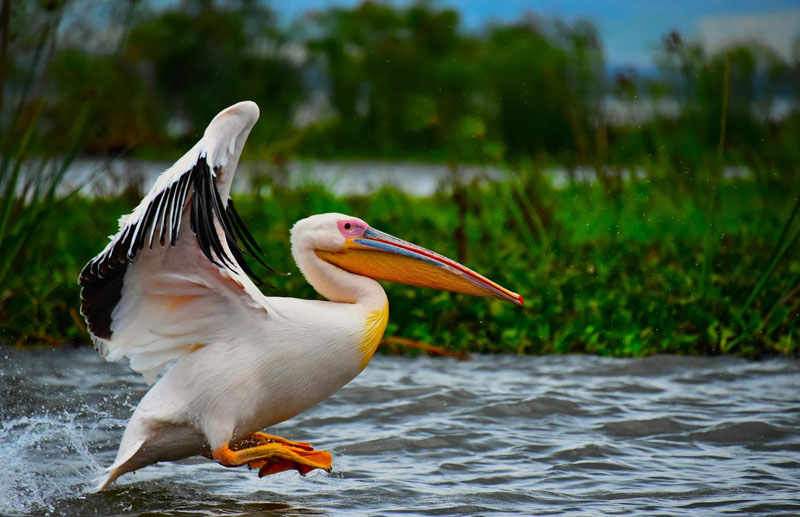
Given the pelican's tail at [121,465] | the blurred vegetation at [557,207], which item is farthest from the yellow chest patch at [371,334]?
the blurred vegetation at [557,207]

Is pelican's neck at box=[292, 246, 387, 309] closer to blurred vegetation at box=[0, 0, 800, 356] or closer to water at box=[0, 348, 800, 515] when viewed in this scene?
water at box=[0, 348, 800, 515]

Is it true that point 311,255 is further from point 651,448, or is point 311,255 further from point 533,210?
point 533,210

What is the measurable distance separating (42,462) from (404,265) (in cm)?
172

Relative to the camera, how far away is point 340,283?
13.4 feet

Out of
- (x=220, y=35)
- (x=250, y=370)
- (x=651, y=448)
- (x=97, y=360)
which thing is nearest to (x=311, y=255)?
(x=250, y=370)

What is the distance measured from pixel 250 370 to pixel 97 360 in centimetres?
240

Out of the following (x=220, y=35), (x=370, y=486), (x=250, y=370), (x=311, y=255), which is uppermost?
(x=220, y=35)

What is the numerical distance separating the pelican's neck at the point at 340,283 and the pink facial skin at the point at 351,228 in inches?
5.3

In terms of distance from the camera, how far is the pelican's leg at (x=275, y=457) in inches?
151

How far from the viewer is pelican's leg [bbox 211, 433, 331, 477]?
12.6 ft

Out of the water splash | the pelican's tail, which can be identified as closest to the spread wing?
the pelican's tail

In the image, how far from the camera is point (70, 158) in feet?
17.5

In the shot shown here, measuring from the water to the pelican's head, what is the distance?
789 millimetres

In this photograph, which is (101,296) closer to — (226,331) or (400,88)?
(226,331)
